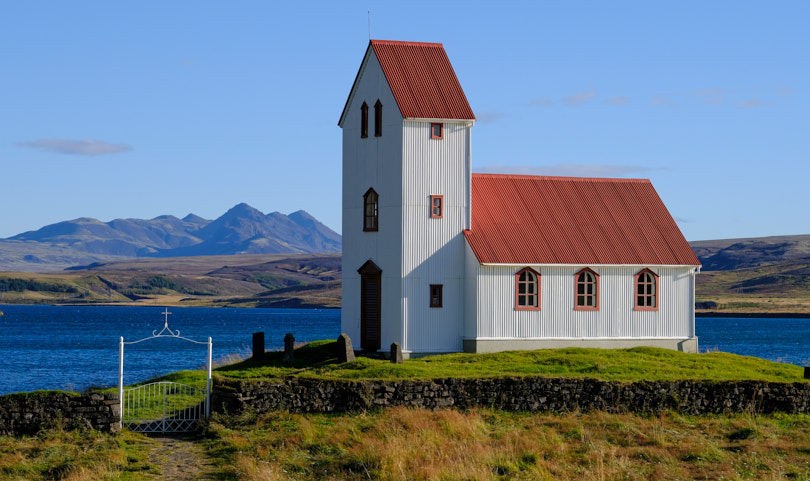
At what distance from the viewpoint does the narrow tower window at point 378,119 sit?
129ft

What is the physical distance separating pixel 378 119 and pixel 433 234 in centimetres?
508

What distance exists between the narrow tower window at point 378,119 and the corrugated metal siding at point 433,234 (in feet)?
4.76

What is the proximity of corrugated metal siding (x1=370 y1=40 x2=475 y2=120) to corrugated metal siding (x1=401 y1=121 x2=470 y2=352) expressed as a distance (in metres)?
0.57

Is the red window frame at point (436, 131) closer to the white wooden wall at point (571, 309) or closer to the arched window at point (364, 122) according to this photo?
the arched window at point (364, 122)

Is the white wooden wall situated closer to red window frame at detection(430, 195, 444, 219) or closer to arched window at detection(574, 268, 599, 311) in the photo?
arched window at detection(574, 268, 599, 311)

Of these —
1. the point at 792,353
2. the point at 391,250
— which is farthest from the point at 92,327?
the point at 391,250

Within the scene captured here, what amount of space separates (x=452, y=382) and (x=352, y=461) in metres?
6.34

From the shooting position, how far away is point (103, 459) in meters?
22.4

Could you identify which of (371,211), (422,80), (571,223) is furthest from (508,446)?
(571,223)

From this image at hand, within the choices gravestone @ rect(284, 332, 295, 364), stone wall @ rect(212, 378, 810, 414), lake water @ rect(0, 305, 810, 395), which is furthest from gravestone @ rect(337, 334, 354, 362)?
lake water @ rect(0, 305, 810, 395)

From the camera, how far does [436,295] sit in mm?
38750

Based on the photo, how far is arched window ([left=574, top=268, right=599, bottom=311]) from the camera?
40.2m

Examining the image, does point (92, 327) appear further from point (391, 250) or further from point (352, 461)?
point (352, 461)

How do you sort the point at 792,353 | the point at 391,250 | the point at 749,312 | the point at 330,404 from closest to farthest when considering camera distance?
the point at 330,404, the point at 391,250, the point at 792,353, the point at 749,312
